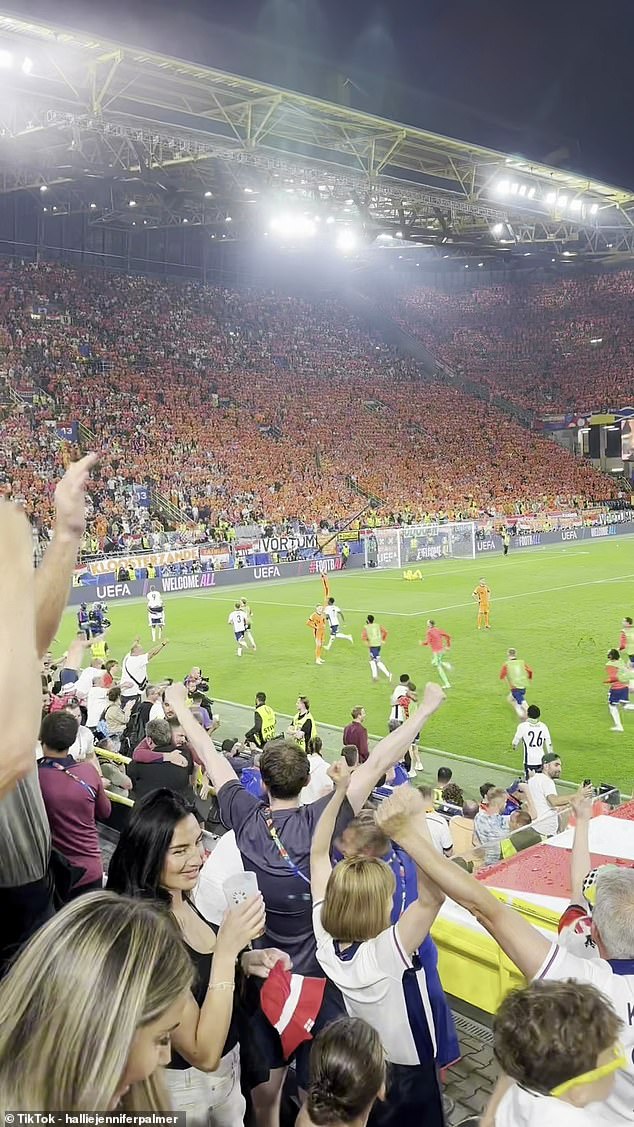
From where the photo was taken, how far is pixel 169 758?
682cm

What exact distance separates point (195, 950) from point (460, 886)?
0.96 meters

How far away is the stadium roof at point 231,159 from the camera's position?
974 inches

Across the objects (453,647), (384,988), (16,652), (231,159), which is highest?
(231,159)

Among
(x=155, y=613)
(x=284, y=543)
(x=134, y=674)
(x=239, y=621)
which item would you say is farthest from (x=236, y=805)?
(x=284, y=543)

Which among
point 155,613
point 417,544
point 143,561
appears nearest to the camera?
point 155,613

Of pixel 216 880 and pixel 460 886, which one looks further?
pixel 216 880

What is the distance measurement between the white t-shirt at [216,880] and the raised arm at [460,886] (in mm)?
1349

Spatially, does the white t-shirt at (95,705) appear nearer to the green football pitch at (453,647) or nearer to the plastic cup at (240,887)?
the green football pitch at (453,647)

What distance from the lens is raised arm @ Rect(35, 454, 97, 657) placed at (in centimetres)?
217

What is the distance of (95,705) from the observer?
39.0 ft

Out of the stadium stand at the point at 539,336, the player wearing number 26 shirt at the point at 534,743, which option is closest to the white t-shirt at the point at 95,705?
the player wearing number 26 shirt at the point at 534,743

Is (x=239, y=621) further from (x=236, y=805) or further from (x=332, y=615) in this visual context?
(x=236, y=805)

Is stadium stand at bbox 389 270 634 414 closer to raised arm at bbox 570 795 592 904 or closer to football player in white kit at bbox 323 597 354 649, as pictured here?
football player in white kit at bbox 323 597 354 649

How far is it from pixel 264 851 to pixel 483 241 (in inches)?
2198
